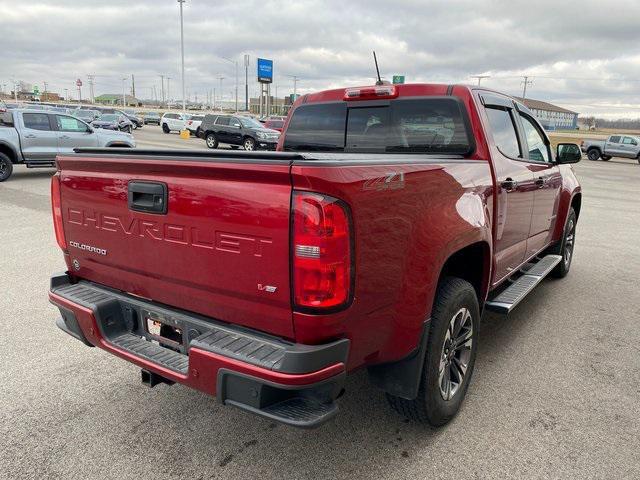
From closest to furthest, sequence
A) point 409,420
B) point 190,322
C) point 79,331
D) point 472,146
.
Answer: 1. point 190,322
2. point 79,331
3. point 409,420
4. point 472,146

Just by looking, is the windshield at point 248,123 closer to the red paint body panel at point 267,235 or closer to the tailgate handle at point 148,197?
the red paint body panel at point 267,235

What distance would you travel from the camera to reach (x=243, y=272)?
2.07m

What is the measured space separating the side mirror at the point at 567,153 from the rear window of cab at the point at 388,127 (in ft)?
6.60

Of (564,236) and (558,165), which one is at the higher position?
(558,165)

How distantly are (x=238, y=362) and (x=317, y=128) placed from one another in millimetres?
2531

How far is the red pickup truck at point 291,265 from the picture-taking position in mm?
1943

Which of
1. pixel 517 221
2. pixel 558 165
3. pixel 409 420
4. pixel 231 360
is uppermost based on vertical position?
pixel 558 165

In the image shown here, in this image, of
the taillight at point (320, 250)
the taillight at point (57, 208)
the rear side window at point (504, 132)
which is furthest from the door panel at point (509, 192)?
the taillight at point (57, 208)

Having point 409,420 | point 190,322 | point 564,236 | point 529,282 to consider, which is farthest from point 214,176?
point 564,236

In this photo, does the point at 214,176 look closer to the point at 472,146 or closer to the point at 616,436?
the point at 472,146

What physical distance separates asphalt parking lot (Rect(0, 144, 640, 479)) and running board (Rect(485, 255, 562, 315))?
47cm

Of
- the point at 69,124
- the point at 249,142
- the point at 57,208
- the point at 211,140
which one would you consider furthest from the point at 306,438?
the point at 211,140

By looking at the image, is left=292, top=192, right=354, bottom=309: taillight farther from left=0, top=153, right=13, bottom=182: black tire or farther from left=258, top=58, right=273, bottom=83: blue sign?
left=258, top=58, right=273, bottom=83: blue sign

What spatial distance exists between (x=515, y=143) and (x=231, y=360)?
9.99 feet
